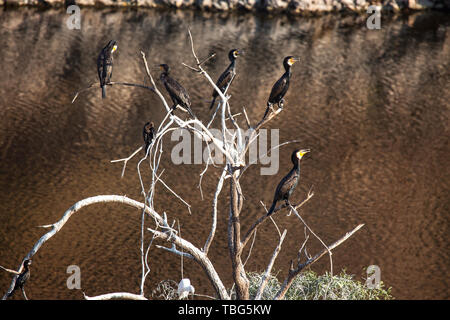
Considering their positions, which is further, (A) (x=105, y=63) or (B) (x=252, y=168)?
(B) (x=252, y=168)

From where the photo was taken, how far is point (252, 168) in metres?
17.4

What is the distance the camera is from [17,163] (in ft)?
56.1

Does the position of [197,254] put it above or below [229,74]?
below

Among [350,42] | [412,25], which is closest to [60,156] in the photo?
[350,42]

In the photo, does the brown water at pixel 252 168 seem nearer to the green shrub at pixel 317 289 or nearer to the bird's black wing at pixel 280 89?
the green shrub at pixel 317 289

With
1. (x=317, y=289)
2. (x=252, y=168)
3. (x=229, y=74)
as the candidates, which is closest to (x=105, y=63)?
(x=229, y=74)

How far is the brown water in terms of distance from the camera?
13.5m

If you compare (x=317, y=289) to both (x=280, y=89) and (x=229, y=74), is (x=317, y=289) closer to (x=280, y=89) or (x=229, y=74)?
(x=280, y=89)

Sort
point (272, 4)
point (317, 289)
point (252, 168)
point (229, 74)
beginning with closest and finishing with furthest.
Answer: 1. point (229, 74)
2. point (317, 289)
3. point (252, 168)
4. point (272, 4)

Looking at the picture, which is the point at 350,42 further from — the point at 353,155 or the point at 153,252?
the point at 153,252

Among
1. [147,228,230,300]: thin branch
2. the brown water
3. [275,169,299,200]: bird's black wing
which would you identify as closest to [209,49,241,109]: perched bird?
[275,169,299,200]: bird's black wing

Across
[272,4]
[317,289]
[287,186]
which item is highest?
[272,4]

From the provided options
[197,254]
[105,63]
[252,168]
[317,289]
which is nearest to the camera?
[197,254]

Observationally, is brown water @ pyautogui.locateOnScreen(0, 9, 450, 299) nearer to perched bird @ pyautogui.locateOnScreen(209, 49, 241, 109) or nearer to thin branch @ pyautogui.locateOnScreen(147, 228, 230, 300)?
thin branch @ pyautogui.locateOnScreen(147, 228, 230, 300)
